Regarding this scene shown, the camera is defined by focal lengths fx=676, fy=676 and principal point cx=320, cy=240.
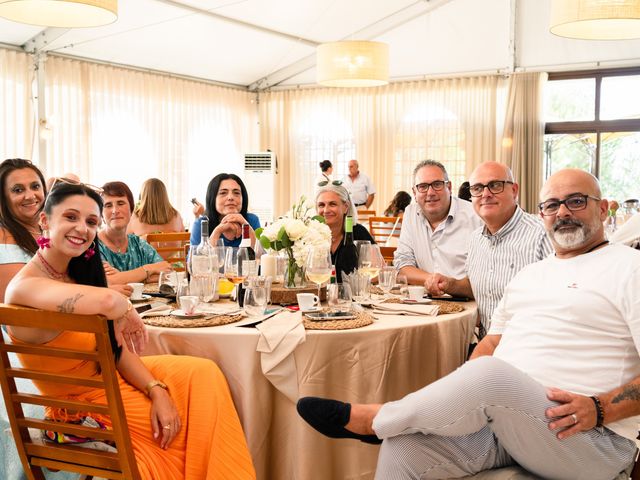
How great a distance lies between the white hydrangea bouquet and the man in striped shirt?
581 millimetres

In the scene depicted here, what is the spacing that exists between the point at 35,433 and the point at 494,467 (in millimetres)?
1332

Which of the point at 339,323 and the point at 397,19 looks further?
the point at 397,19

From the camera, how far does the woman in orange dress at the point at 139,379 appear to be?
1960 mm

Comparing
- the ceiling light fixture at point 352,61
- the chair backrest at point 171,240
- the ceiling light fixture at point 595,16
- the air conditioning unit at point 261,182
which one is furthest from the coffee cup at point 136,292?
the air conditioning unit at point 261,182

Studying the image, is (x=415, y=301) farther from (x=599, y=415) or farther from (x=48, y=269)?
(x=48, y=269)

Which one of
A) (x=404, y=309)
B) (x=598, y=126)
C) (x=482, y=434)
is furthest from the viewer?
(x=598, y=126)

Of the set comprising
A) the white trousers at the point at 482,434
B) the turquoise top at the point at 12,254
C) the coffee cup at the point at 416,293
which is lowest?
the white trousers at the point at 482,434

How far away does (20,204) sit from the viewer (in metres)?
3.00

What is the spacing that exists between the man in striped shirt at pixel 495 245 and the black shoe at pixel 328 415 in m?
1.18

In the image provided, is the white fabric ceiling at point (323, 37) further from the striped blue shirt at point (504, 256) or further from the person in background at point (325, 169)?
the striped blue shirt at point (504, 256)

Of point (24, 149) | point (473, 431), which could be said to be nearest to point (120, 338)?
point (473, 431)

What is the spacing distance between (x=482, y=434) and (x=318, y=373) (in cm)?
63

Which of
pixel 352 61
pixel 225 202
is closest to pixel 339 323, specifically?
pixel 225 202

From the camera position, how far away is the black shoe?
1.95 meters
